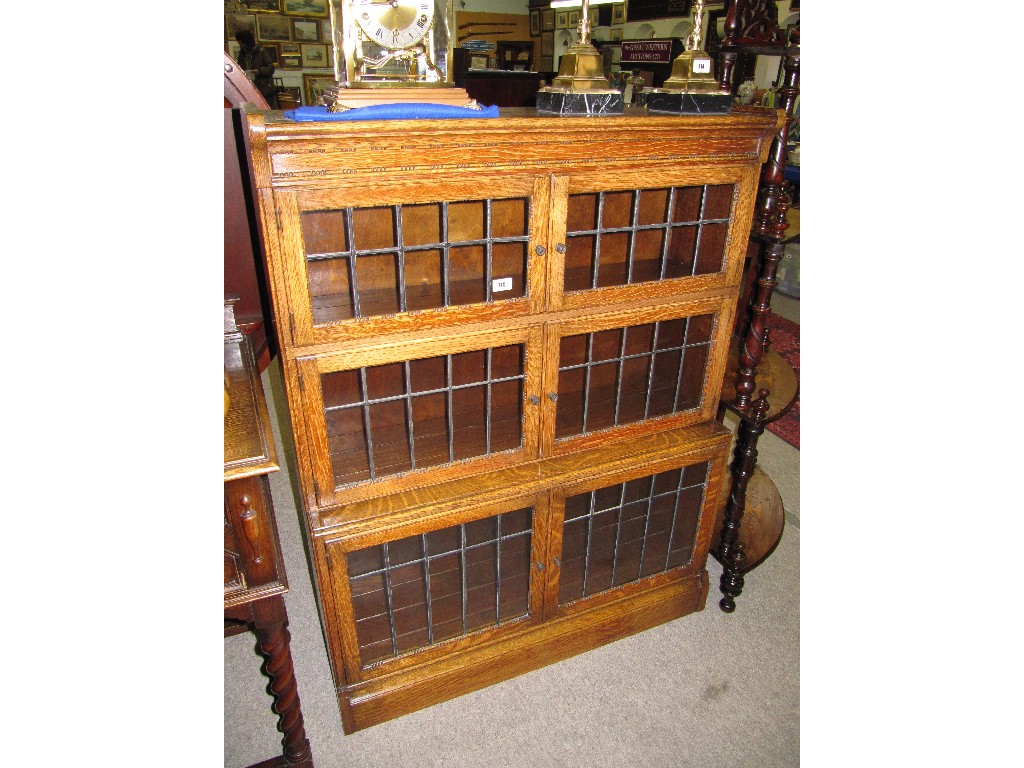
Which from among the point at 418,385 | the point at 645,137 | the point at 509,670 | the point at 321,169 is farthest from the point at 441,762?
the point at 645,137

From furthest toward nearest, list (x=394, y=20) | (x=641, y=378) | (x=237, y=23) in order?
(x=237, y=23) < (x=641, y=378) < (x=394, y=20)

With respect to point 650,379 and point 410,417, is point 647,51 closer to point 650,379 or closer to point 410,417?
point 650,379

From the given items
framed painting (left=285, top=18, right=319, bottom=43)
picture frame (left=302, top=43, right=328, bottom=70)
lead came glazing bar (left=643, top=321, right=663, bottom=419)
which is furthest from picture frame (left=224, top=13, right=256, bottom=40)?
lead came glazing bar (left=643, top=321, right=663, bottom=419)

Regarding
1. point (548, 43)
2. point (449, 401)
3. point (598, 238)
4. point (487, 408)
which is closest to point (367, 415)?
point (449, 401)

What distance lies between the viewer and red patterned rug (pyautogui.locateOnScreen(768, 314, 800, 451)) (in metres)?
Result: 3.28

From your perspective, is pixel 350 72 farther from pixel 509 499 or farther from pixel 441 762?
pixel 441 762

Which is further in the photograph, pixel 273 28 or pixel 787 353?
pixel 273 28

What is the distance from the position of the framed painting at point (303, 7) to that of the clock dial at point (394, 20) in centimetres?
592

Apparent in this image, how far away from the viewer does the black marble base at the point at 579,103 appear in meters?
1.37

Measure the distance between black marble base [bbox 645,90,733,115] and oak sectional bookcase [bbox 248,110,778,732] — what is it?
39 millimetres

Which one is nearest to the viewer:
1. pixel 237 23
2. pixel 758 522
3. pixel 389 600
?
pixel 389 600

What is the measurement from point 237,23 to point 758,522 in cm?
640

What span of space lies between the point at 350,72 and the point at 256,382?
786 mm

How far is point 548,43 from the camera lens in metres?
7.55
